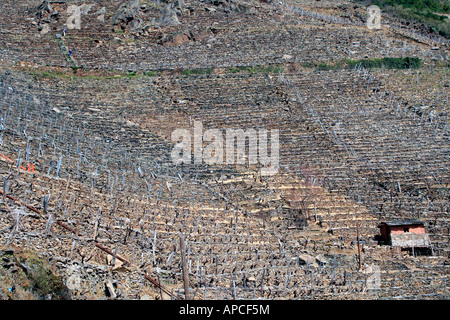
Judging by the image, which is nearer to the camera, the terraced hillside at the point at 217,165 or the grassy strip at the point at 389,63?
the terraced hillside at the point at 217,165

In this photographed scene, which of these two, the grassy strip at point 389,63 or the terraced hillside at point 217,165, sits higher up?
the grassy strip at point 389,63

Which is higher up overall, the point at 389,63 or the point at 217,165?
the point at 389,63

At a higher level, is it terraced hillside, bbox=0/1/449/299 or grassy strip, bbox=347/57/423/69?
grassy strip, bbox=347/57/423/69

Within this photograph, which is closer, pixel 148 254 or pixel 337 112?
pixel 148 254

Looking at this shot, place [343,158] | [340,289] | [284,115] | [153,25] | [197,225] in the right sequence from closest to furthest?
[340,289] < [197,225] < [343,158] < [284,115] < [153,25]

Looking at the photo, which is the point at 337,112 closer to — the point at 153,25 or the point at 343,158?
the point at 343,158

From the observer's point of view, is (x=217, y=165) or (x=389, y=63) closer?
(x=217, y=165)

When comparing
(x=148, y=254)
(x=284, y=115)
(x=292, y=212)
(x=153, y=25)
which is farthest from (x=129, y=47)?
(x=148, y=254)

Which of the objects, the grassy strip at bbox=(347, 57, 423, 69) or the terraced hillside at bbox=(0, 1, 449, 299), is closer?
the terraced hillside at bbox=(0, 1, 449, 299)
